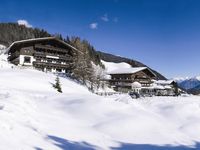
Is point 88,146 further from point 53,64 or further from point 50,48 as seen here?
point 50,48

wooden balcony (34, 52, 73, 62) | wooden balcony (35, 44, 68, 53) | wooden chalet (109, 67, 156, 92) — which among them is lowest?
wooden chalet (109, 67, 156, 92)

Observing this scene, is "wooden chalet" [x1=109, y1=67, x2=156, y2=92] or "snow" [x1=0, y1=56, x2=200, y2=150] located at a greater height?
"wooden chalet" [x1=109, y1=67, x2=156, y2=92]

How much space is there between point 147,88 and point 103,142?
210 feet

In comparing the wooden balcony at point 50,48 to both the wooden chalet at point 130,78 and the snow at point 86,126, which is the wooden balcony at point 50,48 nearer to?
the wooden chalet at point 130,78

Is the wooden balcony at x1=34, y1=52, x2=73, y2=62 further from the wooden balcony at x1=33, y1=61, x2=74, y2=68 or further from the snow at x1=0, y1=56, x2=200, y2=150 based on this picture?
the snow at x1=0, y1=56, x2=200, y2=150

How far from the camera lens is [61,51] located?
74438 mm

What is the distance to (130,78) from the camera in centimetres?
8512

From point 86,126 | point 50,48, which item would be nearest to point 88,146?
point 86,126

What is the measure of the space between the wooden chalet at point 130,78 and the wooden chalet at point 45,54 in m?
17.3

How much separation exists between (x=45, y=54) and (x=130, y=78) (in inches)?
981

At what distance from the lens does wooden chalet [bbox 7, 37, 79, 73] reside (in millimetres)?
69812

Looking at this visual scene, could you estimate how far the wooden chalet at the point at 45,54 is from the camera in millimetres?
69812

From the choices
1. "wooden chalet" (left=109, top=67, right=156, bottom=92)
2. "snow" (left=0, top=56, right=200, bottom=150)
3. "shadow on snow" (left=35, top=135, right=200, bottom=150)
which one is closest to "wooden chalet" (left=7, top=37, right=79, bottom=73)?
"wooden chalet" (left=109, top=67, right=156, bottom=92)

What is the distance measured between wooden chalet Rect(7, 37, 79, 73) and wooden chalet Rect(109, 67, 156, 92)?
56.6 feet
